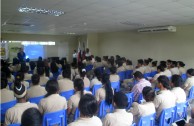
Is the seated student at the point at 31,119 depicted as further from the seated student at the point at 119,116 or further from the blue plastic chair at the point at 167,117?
the blue plastic chair at the point at 167,117

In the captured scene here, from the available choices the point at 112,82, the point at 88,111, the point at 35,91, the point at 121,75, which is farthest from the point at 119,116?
the point at 121,75

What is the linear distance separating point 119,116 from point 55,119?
0.96 metres

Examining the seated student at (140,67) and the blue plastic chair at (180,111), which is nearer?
the blue plastic chair at (180,111)

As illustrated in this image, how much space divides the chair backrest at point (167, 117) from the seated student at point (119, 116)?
82 centimetres

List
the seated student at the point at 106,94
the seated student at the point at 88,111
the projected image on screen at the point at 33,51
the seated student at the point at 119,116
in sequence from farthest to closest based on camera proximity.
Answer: the projected image on screen at the point at 33,51 < the seated student at the point at 106,94 < the seated student at the point at 119,116 < the seated student at the point at 88,111

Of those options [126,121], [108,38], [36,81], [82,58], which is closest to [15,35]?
[82,58]

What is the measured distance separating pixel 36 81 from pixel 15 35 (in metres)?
11.1

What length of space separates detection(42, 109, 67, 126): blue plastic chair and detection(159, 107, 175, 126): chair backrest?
1.49m

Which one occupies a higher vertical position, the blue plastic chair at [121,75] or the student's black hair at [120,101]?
the student's black hair at [120,101]

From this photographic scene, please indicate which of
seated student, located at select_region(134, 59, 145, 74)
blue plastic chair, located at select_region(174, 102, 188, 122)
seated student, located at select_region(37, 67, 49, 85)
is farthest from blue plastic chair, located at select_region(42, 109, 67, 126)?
seated student, located at select_region(134, 59, 145, 74)

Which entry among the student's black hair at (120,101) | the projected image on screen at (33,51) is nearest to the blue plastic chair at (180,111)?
the student's black hair at (120,101)

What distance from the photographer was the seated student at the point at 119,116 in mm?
2214

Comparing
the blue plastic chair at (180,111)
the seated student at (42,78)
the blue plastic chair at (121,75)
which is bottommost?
the blue plastic chair at (180,111)

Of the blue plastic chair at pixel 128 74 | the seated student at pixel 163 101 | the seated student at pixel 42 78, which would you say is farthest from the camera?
the blue plastic chair at pixel 128 74
